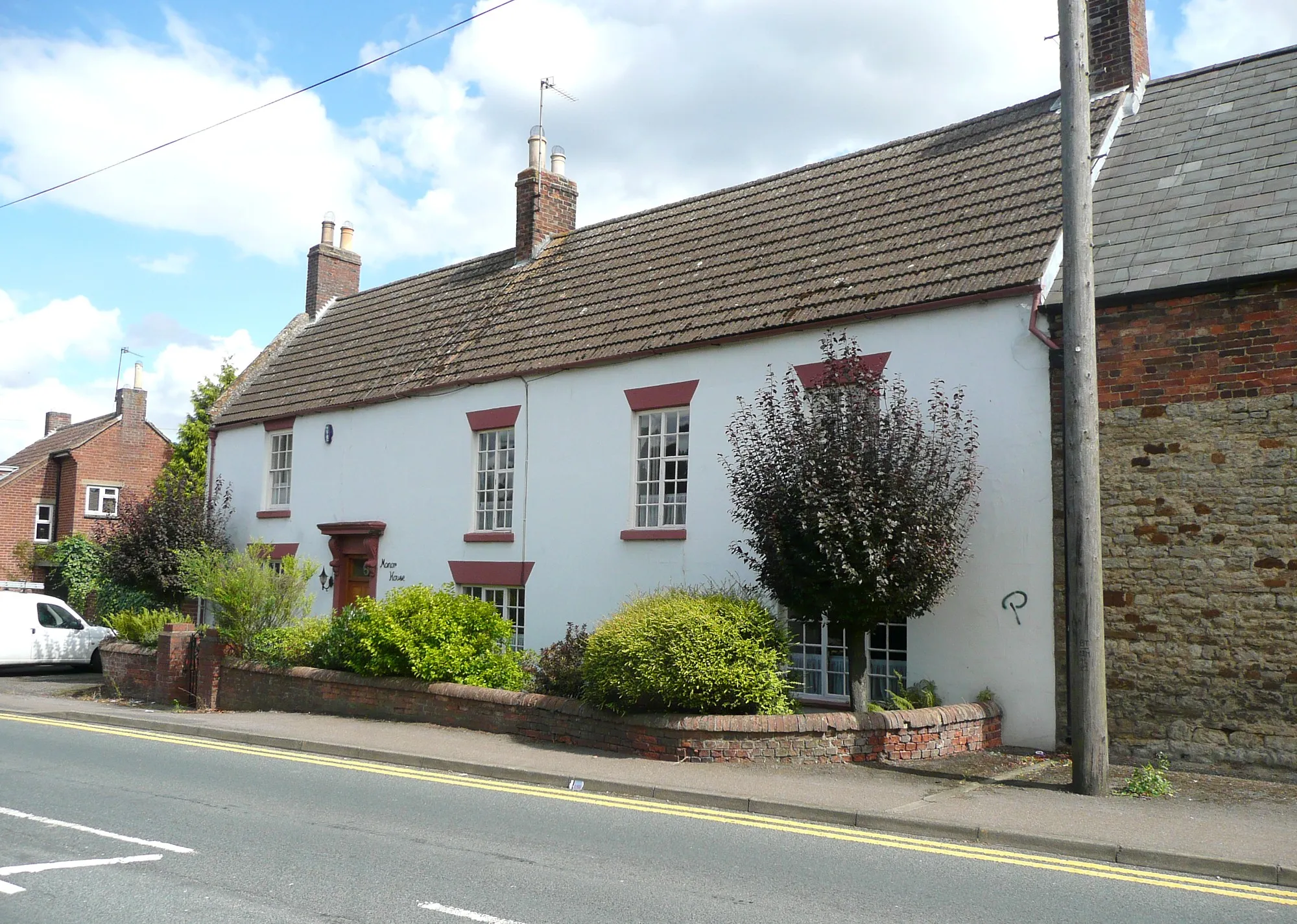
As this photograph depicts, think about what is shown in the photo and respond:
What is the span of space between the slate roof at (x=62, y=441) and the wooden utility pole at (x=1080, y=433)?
36.5 metres

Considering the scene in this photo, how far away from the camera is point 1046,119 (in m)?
14.2

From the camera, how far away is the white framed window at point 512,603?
55.5ft

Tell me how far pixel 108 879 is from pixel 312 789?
3101 millimetres

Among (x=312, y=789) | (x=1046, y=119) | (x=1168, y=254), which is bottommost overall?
(x=312, y=789)

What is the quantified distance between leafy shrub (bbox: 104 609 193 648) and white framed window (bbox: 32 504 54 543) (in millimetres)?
22518

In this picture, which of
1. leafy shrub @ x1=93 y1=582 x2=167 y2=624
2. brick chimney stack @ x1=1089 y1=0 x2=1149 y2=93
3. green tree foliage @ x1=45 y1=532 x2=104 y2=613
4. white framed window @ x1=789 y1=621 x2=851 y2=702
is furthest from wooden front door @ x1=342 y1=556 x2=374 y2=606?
brick chimney stack @ x1=1089 y1=0 x2=1149 y2=93

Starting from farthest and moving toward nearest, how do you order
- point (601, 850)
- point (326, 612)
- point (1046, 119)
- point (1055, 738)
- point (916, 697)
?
point (326, 612) → point (1046, 119) → point (916, 697) → point (1055, 738) → point (601, 850)

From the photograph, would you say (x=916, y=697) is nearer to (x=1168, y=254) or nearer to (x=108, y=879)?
(x=1168, y=254)

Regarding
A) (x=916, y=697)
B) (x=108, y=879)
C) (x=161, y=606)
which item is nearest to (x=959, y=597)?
(x=916, y=697)

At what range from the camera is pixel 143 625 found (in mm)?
18406

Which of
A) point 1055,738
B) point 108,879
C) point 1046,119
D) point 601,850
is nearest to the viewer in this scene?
point 108,879

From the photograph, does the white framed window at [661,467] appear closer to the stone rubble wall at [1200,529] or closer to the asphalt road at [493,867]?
the stone rubble wall at [1200,529]

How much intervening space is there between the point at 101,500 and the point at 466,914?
37.3m

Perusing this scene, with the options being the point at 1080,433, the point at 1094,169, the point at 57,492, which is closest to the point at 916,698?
the point at 1080,433
